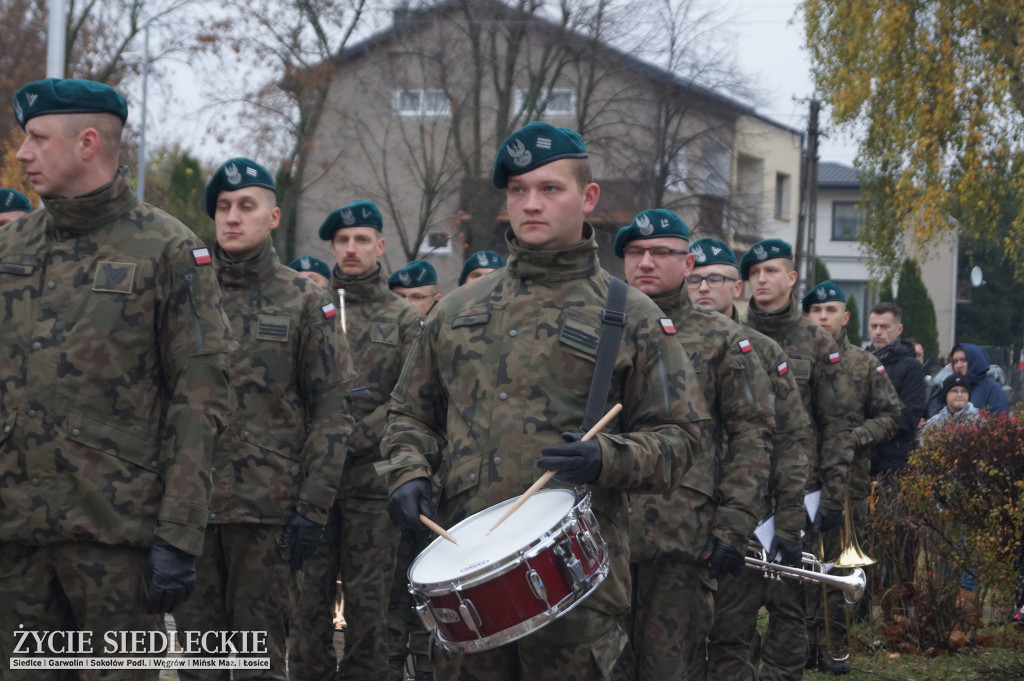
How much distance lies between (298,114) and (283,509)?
2501cm

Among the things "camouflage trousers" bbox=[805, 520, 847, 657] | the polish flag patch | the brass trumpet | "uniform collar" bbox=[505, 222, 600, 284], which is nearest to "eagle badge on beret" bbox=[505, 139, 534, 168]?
"uniform collar" bbox=[505, 222, 600, 284]

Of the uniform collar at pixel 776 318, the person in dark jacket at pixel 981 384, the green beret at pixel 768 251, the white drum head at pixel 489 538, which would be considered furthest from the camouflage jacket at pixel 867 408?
the white drum head at pixel 489 538

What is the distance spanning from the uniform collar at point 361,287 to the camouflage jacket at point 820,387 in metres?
2.51

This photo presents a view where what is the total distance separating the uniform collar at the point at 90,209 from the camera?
4.25 m

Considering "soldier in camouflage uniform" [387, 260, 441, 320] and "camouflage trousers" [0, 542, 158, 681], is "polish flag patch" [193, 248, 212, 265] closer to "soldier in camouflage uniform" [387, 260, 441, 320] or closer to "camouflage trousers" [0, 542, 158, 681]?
"camouflage trousers" [0, 542, 158, 681]

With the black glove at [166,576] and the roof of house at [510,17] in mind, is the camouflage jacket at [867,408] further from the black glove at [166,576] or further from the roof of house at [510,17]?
the roof of house at [510,17]

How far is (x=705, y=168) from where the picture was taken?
32.8m

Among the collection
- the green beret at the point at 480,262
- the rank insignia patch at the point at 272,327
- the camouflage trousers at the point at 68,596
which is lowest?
the camouflage trousers at the point at 68,596

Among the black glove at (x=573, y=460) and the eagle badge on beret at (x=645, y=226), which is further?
the eagle badge on beret at (x=645, y=226)

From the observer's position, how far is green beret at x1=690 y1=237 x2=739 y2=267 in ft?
25.3

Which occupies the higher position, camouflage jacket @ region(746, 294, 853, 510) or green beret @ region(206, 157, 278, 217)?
green beret @ region(206, 157, 278, 217)

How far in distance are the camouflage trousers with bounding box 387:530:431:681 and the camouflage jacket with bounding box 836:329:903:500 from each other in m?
3.78

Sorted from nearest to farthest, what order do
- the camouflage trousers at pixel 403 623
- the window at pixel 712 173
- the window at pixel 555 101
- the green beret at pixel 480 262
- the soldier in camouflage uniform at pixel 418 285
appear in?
the camouflage trousers at pixel 403 623
the soldier in camouflage uniform at pixel 418 285
the green beret at pixel 480 262
the window at pixel 555 101
the window at pixel 712 173

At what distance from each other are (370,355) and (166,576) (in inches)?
148
